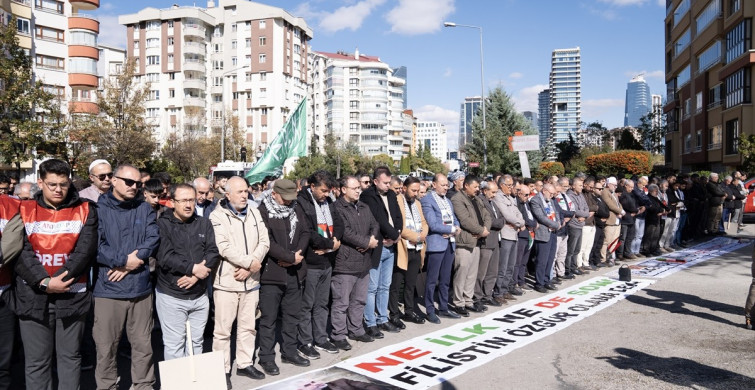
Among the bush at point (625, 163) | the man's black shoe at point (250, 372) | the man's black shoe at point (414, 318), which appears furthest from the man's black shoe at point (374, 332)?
the bush at point (625, 163)

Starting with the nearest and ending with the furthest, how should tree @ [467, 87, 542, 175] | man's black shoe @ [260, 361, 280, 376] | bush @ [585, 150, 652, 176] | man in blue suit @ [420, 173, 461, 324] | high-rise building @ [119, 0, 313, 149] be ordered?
man's black shoe @ [260, 361, 280, 376] → man in blue suit @ [420, 173, 461, 324] → tree @ [467, 87, 542, 175] → bush @ [585, 150, 652, 176] → high-rise building @ [119, 0, 313, 149]

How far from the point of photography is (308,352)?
6379 millimetres

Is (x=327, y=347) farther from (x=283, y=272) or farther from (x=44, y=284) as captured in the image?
(x=44, y=284)

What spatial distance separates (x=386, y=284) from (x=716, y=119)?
36.4 metres

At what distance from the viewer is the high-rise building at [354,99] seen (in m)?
105

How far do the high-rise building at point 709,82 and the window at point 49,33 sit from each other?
1865 inches

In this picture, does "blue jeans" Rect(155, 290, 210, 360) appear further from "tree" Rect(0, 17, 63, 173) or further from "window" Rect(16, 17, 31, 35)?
"window" Rect(16, 17, 31, 35)

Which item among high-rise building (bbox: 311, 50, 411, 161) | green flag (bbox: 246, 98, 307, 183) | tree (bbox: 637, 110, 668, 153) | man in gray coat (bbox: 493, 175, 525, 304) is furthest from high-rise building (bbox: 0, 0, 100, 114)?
tree (bbox: 637, 110, 668, 153)

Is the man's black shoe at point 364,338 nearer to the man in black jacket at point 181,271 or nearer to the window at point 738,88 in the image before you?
the man in black jacket at point 181,271

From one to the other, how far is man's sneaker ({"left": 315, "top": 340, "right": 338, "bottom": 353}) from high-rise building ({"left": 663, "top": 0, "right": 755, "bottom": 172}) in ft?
83.4

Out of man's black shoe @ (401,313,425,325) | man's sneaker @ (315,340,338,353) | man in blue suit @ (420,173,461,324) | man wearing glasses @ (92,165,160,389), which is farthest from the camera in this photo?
man in blue suit @ (420,173,461,324)

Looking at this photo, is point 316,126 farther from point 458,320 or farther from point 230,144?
point 458,320

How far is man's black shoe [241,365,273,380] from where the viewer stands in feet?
18.6

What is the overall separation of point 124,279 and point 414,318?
426 centimetres
